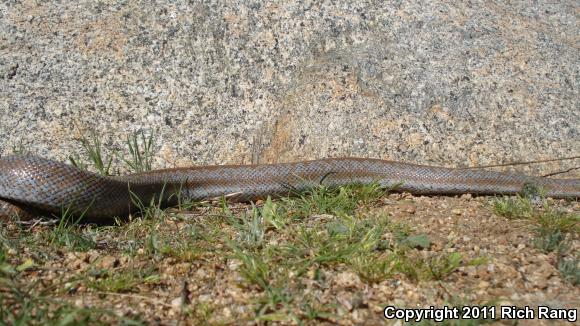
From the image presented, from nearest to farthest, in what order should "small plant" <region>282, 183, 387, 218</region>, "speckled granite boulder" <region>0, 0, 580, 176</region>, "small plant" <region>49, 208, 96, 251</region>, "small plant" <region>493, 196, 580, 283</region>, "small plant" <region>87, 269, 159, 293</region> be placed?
"small plant" <region>87, 269, 159, 293</region>, "small plant" <region>493, 196, 580, 283</region>, "small plant" <region>49, 208, 96, 251</region>, "small plant" <region>282, 183, 387, 218</region>, "speckled granite boulder" <region>0, 0, 580, 176</region>

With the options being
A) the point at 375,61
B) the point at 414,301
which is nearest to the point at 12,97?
the point at 375,61

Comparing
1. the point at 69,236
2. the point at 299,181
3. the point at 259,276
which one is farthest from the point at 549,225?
the point at 69,236

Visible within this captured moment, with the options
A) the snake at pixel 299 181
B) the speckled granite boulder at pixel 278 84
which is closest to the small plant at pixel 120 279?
the snake at pixel 299 181

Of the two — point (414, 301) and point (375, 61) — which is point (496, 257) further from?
point (375, 61)

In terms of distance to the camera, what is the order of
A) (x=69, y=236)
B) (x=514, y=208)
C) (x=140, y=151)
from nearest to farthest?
(x=69, y=236) < (x=514, y=208) < (x=140, y=151)

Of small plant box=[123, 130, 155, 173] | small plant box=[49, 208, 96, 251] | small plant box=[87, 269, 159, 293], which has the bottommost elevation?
small plant box=[87, 269, 159, 293]

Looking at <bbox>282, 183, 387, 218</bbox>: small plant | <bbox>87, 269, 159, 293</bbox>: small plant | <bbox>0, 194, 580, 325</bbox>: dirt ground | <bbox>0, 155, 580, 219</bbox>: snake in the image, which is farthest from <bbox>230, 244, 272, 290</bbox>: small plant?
<bbox>0, 155, 580, 219</bbox>: snake

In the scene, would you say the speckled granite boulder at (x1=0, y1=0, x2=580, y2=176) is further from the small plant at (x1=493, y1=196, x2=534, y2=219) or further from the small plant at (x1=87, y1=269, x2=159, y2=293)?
the small plant at (x1=87, y1=269, x2=159, y2=293)

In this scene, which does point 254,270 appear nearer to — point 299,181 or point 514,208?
point 299,181
